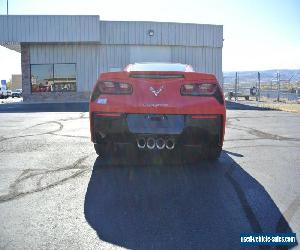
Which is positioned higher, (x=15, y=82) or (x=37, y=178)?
(x=15, y=82)

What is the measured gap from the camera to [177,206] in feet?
11.3

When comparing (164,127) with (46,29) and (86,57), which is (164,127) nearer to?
(46,29)

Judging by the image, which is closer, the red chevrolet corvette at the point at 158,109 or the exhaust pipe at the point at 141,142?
the red chevrolet corvette at the point at 158,109

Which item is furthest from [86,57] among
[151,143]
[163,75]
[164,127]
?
[164,127]

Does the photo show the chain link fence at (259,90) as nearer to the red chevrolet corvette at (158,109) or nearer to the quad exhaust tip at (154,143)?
the red chevrolet corvette at (158,109)

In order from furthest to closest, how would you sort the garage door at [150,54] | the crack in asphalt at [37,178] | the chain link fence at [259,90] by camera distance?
the garage door at [150,54] → the chain link fence at [259,90] → the crack in asphalt at [37,178]

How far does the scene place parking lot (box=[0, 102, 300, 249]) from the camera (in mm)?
2812

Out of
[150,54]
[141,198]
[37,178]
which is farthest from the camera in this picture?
[150,54]

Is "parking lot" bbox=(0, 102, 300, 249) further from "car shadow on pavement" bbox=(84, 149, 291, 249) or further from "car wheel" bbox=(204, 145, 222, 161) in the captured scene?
"car wheel" bbox=(204, 145, 222, 161)

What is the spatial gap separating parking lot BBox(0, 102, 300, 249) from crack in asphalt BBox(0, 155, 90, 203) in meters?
0.01

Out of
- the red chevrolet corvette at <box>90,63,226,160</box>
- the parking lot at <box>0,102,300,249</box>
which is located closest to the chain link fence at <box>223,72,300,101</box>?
the parking lot at <box>0,102,300,249</box>

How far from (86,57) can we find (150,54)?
4796 millimetres

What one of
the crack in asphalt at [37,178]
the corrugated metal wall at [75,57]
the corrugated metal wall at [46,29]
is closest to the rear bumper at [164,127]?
the crack in asphalt at [37,178]

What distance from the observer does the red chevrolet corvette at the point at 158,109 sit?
4617 millimetres
